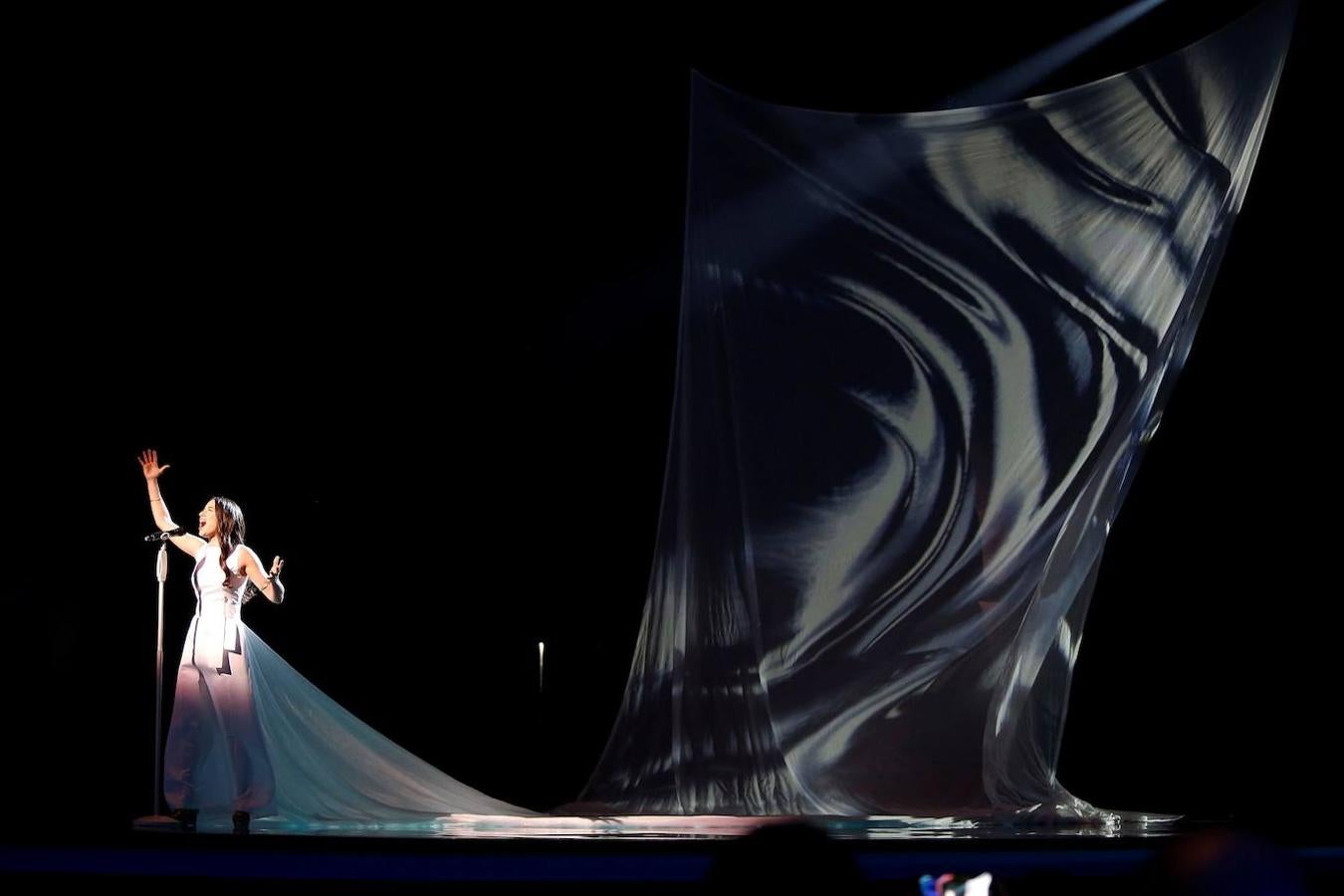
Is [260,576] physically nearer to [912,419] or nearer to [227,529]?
[227,529]

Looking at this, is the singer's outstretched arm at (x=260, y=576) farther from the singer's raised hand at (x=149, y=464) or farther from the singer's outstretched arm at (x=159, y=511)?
the singer's raised hand at (x=149, y=464)

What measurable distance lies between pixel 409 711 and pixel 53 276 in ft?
7.72

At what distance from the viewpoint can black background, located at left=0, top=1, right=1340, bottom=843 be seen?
193 inches

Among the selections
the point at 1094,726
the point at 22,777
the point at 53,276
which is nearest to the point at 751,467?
the point at 1094,726

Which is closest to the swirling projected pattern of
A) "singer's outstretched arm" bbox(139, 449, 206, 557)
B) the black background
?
the black background

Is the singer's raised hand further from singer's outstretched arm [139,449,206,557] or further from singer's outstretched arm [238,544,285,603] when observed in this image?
singer's outstretched arm [238,544,285,603]

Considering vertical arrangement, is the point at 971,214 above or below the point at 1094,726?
above

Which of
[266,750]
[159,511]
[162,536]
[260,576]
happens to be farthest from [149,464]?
[266,750]

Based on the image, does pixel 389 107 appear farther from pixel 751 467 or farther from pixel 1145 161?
pixel 1145 161

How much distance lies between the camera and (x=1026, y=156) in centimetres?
453

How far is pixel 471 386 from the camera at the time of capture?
19.2 ft

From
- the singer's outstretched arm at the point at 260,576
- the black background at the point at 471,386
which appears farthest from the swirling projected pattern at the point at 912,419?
the singer's outstretched arm at the point at 260,576

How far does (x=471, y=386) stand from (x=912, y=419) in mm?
2151

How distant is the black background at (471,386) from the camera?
4.91 m
